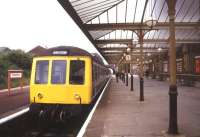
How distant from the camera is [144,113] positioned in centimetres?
1254

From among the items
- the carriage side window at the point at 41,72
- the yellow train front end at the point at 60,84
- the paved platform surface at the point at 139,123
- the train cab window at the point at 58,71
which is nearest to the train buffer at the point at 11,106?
the yellow train front end at the point at 60,84

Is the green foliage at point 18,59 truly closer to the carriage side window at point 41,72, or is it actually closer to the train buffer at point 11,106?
the train buffer at point 11,106

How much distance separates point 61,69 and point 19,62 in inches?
1261

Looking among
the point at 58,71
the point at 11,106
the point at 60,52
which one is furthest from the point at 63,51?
the point at 11,106

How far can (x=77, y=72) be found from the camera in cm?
1220

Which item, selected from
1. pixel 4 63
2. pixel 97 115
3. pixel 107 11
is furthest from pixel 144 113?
pixel 4 63

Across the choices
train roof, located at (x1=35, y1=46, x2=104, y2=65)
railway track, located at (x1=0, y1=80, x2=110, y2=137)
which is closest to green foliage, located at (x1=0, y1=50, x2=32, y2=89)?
railway track, located at (x1=0, y1=80, x2=110, y2=137)

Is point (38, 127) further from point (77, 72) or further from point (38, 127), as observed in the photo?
point (77, 72)

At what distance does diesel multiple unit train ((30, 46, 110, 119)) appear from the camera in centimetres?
1166

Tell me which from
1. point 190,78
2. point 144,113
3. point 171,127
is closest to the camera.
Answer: point 171,127

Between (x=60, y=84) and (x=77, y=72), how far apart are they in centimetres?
76

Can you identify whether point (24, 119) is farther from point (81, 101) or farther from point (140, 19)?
point (140, 19)

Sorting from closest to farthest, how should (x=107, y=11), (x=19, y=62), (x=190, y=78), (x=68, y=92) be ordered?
(x=68, y=92), (x=107, y=11), (x=190, y=78), (x=19, y=62)

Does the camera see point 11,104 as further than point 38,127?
Yes
